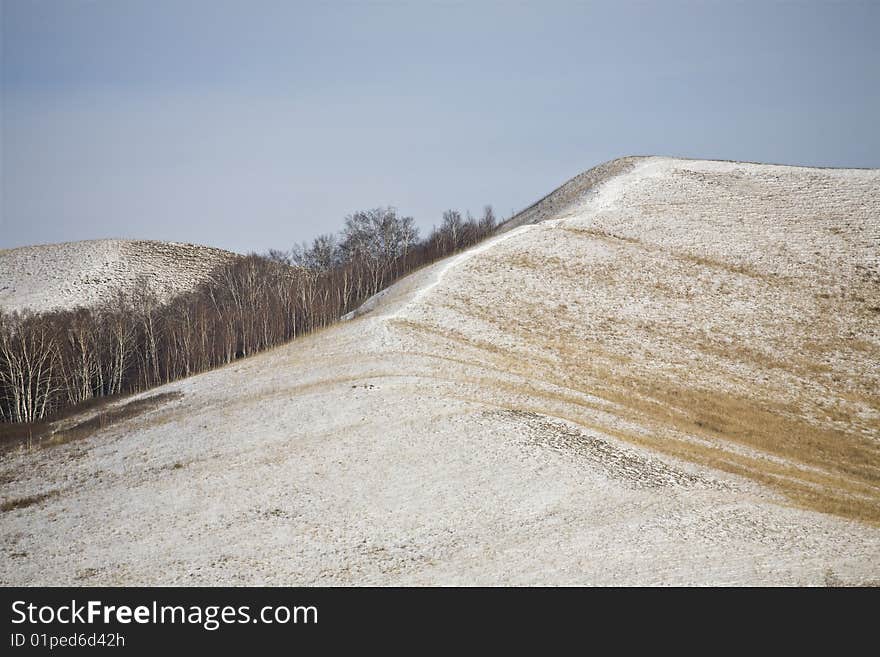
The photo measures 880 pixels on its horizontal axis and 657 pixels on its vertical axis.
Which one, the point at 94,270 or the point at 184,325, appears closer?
the point at 184,325

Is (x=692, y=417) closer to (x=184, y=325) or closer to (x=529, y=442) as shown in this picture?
(x=529, y=442)

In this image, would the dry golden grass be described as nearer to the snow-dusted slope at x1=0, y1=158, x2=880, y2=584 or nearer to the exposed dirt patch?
the snow-dusted slope at x1=0, y1=158, x2=880, y2=584

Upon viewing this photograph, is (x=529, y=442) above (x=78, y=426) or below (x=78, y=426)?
above

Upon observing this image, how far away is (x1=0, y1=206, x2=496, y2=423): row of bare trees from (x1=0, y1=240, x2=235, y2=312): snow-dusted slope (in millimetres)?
3034

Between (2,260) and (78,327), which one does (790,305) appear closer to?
(78,327)

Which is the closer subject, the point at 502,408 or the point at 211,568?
the point at 211,568

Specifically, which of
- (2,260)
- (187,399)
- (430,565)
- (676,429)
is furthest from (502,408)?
(2,260)

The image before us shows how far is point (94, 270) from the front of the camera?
81375 millimetres

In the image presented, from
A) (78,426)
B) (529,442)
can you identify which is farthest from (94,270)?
(529,442)

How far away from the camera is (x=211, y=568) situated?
22641 mm

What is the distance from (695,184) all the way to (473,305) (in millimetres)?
35829

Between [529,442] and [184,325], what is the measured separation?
42.1 metres

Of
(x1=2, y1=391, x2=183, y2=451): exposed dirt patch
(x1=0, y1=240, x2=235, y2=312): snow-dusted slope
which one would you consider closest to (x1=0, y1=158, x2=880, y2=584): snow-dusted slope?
(x1=2, y1=391, x2=183, y2=451): exposed dirt patch

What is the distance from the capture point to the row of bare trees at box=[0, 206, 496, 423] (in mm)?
53438
